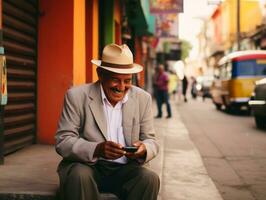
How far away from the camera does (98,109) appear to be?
13.2ft

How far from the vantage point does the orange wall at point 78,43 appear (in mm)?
7562

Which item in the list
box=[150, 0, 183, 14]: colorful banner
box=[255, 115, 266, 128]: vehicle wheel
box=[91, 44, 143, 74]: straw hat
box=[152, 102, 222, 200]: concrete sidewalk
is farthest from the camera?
box=[150, 0, 183, 14]: colorful banner

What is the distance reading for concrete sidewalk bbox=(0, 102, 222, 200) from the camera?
462cm

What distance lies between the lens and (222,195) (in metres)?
5.86

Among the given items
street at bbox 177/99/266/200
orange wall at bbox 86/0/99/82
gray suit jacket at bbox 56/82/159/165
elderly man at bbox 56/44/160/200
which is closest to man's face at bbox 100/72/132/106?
elderly man at bbox 56/44/160/200

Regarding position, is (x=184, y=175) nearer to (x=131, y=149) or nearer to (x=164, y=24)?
(x=131, y=149)

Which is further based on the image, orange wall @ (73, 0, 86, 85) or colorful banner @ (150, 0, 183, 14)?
colorful banner @ (150, 0, 183, 14)

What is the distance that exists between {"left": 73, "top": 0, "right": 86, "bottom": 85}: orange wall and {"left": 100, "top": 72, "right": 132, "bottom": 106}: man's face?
11.7 ft

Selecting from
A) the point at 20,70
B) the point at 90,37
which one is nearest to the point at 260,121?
the point at 90,37

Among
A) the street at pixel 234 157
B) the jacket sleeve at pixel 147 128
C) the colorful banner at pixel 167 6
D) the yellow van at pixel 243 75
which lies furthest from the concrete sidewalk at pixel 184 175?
the yellow van at pixel 243 75

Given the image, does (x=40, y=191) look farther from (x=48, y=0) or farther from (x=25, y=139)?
(x=48, y=0)

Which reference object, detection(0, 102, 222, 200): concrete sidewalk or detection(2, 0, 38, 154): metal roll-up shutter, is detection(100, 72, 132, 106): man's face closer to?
detection(0, 102, 222, 200): concrete sidewalk

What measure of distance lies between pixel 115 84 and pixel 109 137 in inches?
16.8

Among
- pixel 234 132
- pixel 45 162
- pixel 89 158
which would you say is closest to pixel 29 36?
pixel 45 162
